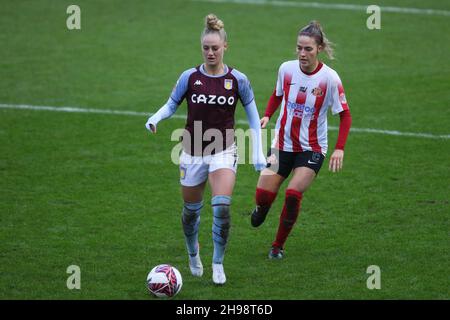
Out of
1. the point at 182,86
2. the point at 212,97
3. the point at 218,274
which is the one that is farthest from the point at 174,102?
the point at 218,274

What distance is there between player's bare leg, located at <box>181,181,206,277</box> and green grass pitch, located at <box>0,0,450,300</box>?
17cm

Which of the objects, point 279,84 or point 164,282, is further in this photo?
point 279,84

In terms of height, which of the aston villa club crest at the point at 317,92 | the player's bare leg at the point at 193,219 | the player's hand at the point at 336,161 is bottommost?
the player's bare leg at the point at 193,219

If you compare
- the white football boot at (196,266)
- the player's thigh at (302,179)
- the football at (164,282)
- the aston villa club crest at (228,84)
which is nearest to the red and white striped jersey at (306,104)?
the player's thigh at (302,179)

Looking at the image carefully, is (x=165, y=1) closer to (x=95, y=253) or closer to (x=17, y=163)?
(x=17, y=163)

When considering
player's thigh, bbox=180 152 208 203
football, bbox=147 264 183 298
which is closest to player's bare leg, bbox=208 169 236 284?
player's thigh, bbox=180 152 208 203

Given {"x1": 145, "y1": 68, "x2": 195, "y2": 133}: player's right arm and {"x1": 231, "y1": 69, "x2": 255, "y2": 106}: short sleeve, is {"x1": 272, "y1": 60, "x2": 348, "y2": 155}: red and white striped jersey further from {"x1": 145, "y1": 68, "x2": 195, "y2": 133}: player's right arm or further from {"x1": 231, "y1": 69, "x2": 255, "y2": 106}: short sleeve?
{"x1": 145, "y1": 68, "x2": 195, "y2": 133}: player's right arm

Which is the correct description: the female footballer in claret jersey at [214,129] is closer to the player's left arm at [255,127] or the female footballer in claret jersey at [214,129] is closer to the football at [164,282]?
the player's left arm at [255,127]

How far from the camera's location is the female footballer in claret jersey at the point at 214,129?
9.30 m

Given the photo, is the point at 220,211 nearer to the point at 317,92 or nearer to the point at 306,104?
the point at 306,104

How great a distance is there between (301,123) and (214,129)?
1395 mm

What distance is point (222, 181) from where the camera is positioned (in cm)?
934

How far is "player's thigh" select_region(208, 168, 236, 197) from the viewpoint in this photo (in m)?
9.30

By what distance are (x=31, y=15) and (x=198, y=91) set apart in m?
15.8
